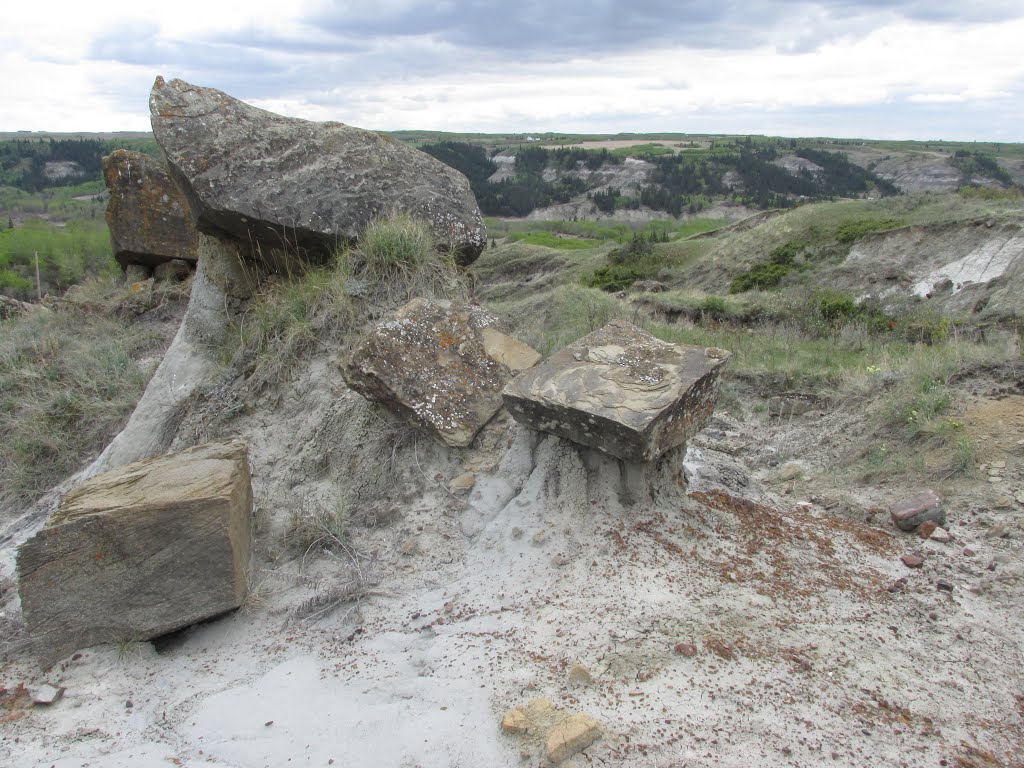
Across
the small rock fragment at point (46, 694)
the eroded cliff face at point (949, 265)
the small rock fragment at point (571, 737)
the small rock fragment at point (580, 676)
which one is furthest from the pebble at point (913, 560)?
the eroded cliff face at point (949, 265)

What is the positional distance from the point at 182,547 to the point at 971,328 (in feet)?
30.5

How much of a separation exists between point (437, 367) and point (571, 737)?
7.47ft

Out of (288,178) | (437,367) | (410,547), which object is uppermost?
(288,178)

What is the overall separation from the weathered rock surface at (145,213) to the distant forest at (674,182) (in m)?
36.9

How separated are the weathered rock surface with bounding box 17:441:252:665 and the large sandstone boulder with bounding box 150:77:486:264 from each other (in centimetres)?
234

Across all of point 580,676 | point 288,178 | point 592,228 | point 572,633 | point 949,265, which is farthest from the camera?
point 592,228

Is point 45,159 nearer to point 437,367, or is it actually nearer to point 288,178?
point 288,178

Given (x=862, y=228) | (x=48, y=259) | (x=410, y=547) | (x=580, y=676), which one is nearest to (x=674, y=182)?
(x=862, y=228)

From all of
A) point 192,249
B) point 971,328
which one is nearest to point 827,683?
point 971,328

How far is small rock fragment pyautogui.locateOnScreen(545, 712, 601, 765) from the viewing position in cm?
223

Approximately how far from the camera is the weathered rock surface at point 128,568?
316 centimetres

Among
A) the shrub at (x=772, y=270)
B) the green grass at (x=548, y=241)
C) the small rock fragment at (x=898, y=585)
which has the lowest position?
the green grass at (x=548, y=241)

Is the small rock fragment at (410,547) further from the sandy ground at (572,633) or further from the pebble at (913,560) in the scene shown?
the pebble at (913,560)

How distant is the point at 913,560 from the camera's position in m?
3.53
